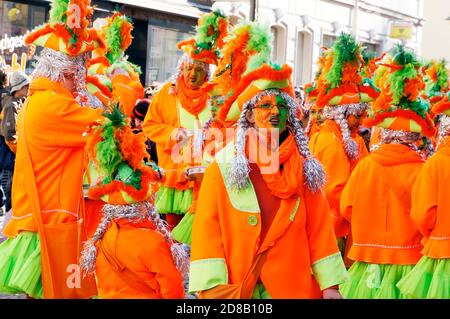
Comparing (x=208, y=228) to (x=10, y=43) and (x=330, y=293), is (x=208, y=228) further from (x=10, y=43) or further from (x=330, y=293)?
(x=10, y=43)

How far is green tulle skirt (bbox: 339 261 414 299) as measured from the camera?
6.75 meters

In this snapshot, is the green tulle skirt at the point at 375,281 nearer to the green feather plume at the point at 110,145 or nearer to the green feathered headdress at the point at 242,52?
the green feathered headdress at the point at 242,52

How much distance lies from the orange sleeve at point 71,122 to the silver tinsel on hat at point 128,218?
79cm

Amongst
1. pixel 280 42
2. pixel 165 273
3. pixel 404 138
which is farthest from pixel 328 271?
pixel 280 42

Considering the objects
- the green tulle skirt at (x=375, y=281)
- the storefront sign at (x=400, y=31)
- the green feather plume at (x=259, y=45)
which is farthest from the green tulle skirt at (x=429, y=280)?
the storefront sign at (x=400, y=31)

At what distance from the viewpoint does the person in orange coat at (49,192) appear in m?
6.35

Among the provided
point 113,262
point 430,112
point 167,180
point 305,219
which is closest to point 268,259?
point 305,219

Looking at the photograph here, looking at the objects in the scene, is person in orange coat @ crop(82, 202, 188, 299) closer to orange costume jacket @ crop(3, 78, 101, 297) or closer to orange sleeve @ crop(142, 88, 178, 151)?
orange costume jacket @ crop(3, 78, 101, 297)

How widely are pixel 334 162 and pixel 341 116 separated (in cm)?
54

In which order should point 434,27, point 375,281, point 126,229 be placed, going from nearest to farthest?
1. point 126,229
2. point 375,281
3. point 434,27

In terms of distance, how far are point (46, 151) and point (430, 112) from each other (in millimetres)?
2917

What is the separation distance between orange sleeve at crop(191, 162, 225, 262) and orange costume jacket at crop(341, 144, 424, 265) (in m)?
2.32

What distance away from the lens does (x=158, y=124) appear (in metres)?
8.99

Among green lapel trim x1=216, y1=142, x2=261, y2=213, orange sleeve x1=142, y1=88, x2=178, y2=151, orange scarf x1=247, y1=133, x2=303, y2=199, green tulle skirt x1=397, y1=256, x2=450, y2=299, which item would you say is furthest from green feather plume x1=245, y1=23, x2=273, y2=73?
orange sleeve x1=142, y1=88, x2=178, y2=151
